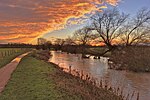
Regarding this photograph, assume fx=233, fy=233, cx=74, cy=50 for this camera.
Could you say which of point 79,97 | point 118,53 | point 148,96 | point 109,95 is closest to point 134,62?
point 118,53

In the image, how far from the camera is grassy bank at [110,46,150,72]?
2858 centimetres

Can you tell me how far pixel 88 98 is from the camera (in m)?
11.2

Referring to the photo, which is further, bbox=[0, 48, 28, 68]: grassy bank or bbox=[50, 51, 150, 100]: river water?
bbox=[0, 48, 28, 68]: grassy bank

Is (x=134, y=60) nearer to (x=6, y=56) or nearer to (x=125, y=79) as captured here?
(x=125, y=79)

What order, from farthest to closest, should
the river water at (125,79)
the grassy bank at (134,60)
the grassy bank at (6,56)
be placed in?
the grassy bank at (6,56) → the grassy bank at (134,60) → the river water at (125,79)

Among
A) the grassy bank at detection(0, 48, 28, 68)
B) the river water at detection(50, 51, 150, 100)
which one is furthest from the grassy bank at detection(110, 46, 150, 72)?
the grassy bank at detection(0, 48, 28, 68)

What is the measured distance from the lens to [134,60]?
30.2 meters

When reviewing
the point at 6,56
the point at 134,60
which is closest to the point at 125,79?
the point at 134,60

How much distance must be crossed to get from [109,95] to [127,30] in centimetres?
3904

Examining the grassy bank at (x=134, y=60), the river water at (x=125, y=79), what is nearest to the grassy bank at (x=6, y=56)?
the river water at (x=125, y=79)

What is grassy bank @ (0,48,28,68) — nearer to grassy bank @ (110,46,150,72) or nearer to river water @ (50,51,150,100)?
river water @ (50,51,150,100)

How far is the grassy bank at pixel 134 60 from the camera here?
93.8ft

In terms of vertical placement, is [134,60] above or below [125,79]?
above

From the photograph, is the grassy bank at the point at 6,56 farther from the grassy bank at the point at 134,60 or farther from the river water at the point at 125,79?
the grassy bank at the point at 134,60
